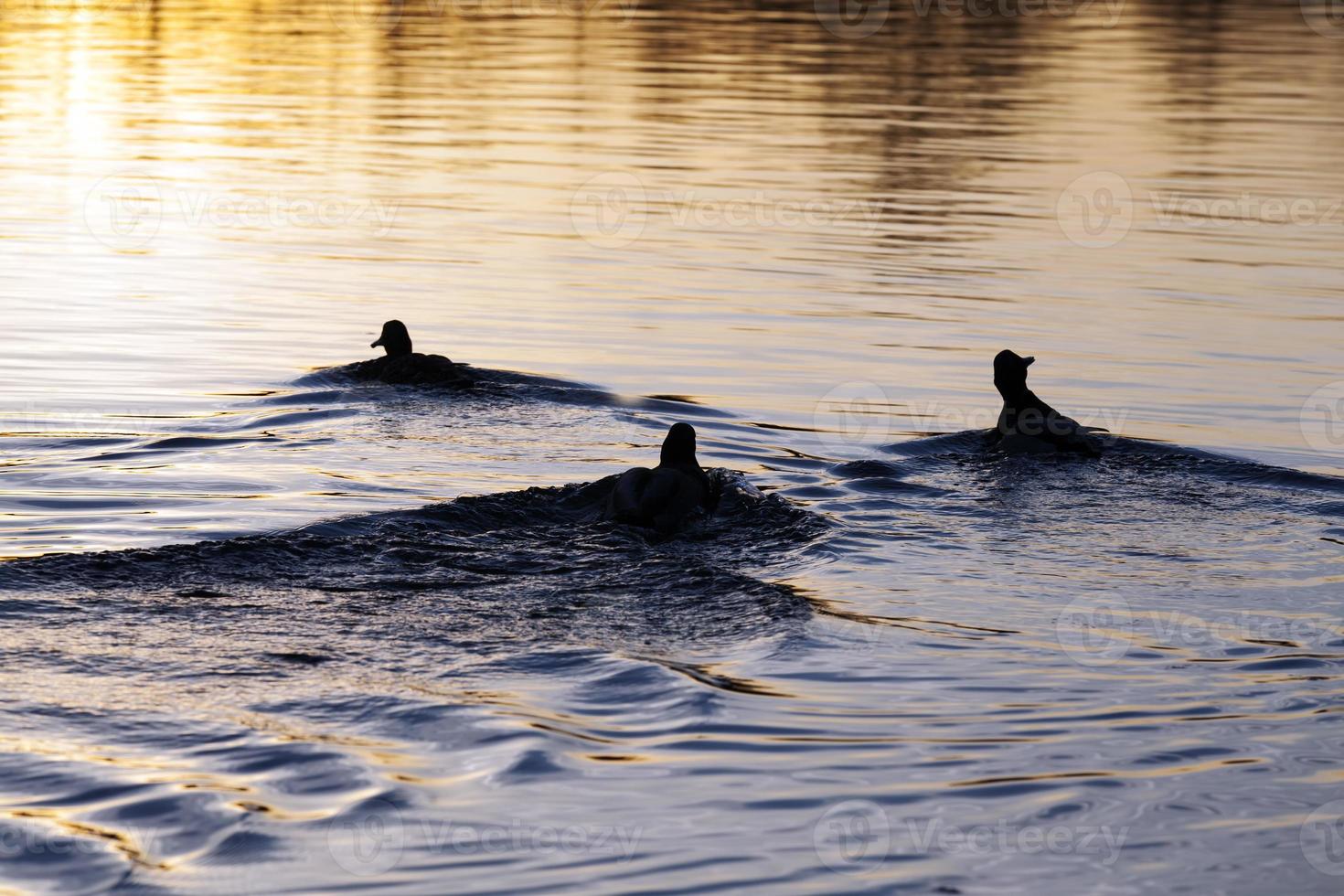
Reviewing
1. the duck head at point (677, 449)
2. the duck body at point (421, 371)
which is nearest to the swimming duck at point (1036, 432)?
the duck head at point (677, 449)

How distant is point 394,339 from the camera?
648 inches

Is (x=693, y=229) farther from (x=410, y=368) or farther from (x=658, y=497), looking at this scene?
(x=658, y=497)

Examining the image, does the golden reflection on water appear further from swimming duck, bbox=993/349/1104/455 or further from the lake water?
swimming duck, bbox=993/349/1104/455

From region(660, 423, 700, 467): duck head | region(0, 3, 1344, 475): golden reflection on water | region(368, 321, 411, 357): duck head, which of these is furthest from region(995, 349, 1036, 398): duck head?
region(368, 321, 411, 357): duck head

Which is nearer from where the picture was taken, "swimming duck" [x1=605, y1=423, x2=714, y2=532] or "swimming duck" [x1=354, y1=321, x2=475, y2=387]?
"swimming duck" [x1=605, y1=423, x2=714, y2=532]

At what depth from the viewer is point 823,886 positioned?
6938mm

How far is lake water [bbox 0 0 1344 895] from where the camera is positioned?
739cm

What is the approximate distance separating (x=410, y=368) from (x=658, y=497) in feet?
16.9

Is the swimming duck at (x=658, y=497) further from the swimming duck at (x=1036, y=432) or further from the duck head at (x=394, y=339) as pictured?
the duck head at (x=394, y=339)

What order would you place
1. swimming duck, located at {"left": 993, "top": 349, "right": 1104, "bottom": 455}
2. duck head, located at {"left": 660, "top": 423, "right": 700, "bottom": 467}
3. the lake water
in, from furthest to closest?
swimming duck, located at {"left": 993, "top": 349, "right": 1104, "bottom": 455}
duck head, located at {"left": 660, "top": 423, "right": 700, "bottom": 467}
the lake water

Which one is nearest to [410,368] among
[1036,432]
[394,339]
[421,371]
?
[421,371]

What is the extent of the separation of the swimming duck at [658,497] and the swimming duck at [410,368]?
453 cm

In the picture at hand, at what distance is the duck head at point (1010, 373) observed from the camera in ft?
48.9

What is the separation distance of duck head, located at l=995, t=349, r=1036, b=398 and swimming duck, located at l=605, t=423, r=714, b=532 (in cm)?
385
